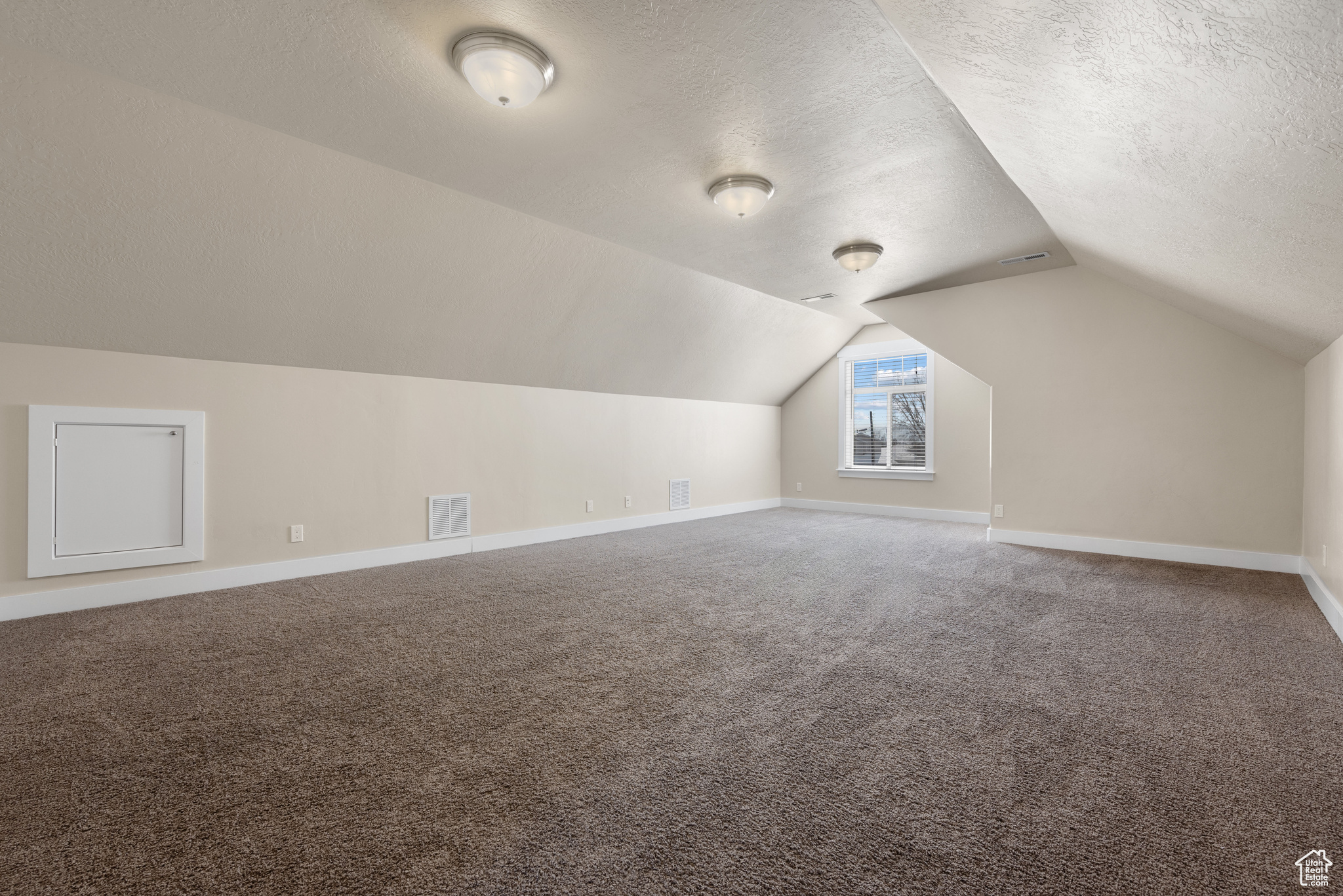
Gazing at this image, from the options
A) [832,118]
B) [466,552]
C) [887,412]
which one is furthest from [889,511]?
[832,118]

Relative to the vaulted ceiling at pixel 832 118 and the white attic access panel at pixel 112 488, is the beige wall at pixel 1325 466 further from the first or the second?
the white attic access panel at pixel 112 488

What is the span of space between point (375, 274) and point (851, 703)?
4.04m

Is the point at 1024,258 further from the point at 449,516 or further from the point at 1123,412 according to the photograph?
the point at 449,516

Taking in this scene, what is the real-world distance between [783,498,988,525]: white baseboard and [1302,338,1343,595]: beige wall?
3035mm

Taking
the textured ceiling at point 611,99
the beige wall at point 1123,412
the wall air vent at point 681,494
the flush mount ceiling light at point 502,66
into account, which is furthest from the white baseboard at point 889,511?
the flush mount ceiling light at point 502,66

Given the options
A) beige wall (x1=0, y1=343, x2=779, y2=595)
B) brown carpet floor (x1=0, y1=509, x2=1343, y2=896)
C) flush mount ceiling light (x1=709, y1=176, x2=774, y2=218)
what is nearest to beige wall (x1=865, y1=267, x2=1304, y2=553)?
brown carpet floor (x1=0, y1=509, x2=1343, y2=896)

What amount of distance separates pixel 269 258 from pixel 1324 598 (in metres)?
6.95

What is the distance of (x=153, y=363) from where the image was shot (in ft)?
13.0

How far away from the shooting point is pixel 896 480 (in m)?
7.96

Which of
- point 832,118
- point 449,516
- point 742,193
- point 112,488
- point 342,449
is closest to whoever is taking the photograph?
point 832,118

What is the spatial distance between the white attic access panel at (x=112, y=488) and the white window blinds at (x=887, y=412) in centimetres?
740

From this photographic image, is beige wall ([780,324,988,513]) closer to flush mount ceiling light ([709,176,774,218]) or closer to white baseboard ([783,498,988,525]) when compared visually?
white baseboard ([783,498,988,525])

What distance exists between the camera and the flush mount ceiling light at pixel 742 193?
3371mm

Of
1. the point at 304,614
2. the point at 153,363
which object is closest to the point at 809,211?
the point at 304,614
